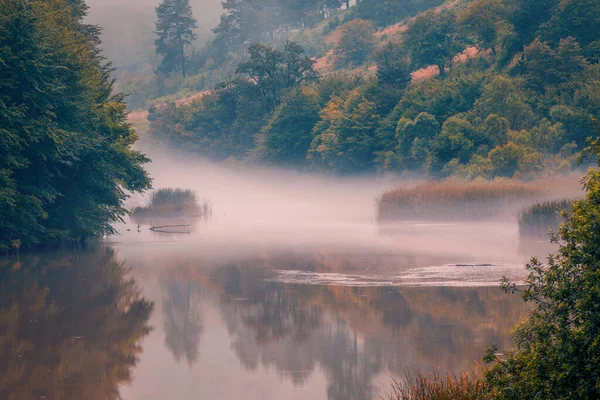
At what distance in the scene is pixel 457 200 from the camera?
164ft

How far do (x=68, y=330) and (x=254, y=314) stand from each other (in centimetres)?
484

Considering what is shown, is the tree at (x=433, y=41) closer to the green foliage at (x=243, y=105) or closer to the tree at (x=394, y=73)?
the tree at (x=394, y=73)

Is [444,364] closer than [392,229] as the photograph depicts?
Yes

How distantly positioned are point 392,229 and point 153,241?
13477mm

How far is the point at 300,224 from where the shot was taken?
181ft

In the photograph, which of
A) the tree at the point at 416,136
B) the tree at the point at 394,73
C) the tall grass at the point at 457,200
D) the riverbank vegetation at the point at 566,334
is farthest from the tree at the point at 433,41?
the riverbank vegetation at the point at 566,334

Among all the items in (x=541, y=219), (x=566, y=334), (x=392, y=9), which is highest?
(x=392, y=9)

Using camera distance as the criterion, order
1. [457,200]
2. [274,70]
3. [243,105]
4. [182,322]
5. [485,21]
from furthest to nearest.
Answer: [243,105] → [274,70] → [485,21] → [457,200] → [182,322]

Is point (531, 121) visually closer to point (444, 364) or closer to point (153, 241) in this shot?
point (153, 241)

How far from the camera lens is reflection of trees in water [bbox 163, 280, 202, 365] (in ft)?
60.0

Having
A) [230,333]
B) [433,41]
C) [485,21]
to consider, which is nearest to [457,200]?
[230,333]

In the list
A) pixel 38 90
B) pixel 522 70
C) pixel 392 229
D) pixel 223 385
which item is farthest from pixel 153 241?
pixel 522 70

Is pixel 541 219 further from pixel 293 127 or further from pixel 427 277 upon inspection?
pixel 293 127

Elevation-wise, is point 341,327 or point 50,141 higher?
point 50,141
